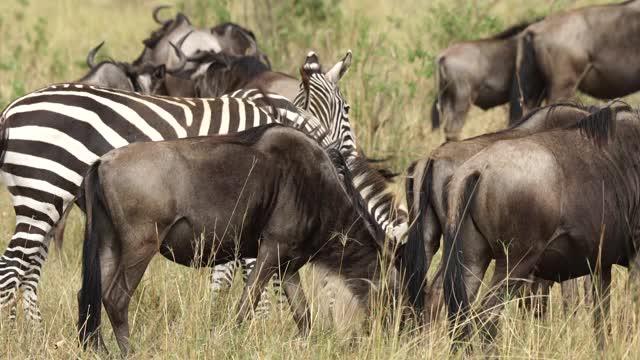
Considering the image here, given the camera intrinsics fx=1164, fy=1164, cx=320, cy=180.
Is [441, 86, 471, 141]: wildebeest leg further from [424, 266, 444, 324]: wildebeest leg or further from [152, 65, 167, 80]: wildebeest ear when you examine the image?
[424, 266, 444, 324]: wildebeest leg

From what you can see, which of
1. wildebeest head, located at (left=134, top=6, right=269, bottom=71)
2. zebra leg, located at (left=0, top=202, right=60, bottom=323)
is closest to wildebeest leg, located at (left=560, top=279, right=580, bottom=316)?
zebra leg, located at (left=0, top=202, right=60, bottom=323)

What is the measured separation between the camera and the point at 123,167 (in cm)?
533

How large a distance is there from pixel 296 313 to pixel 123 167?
1.14 metres

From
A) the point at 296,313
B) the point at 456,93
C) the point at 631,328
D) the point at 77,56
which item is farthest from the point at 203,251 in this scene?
the point at 77,56

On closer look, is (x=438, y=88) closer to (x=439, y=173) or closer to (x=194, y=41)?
(x=194, y=41)

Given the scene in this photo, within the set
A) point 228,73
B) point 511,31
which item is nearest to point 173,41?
point 228,73

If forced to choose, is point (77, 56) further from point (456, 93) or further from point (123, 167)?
point (123, 167)

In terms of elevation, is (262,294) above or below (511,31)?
below

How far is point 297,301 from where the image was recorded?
5758mm

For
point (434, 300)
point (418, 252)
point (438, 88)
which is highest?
point (418, 252)

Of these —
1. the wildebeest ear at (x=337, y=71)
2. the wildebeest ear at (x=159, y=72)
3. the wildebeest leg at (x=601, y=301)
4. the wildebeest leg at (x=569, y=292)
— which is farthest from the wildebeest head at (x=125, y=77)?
the wildebeest leg at (x=601, y=301)

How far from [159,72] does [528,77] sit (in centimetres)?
389

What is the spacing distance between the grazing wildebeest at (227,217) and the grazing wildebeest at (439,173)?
269 millimetres

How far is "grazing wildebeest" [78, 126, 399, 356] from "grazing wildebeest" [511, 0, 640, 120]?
601 centimetres
